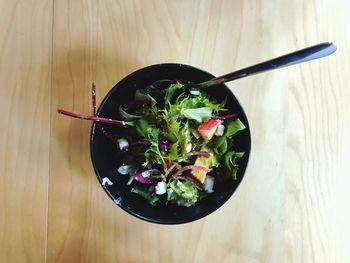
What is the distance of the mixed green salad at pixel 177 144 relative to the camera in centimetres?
59

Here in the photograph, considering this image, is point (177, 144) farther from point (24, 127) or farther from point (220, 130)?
Result: point (24, 127)

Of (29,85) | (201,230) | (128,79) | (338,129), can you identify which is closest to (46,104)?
(29,85)

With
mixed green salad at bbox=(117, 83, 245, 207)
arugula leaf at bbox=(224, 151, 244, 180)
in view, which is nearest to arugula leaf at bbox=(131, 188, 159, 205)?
mixed green salad at bbox=(117, 83, 245, 207)

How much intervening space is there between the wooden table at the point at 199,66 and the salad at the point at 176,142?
0.07 meters

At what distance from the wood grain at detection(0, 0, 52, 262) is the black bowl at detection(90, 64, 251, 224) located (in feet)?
0.35

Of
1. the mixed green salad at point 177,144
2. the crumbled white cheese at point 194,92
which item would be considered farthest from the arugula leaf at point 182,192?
the crumbled white cheese at point 194,92

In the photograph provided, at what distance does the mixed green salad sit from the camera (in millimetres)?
588

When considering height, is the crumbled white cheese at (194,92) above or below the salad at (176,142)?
above

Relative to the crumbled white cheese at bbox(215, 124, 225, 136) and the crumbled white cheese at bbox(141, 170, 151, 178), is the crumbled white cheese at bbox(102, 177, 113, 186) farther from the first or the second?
the crumbled white cheese at bbox(215, 124, 225, 136)

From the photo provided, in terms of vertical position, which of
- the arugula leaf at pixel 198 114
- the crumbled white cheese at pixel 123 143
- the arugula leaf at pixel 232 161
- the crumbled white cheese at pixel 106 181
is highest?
the arugula leaf at pixel 198 114

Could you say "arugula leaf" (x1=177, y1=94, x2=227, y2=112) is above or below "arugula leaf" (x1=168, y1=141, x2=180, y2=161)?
above

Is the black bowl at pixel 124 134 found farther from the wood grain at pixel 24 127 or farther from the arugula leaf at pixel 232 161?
the wood grain at pixel 24 127

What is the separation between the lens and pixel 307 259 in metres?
0.69

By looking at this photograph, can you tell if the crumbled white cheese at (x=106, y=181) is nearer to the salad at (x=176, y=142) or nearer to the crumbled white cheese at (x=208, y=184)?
the salad at (x=176, y=142)
